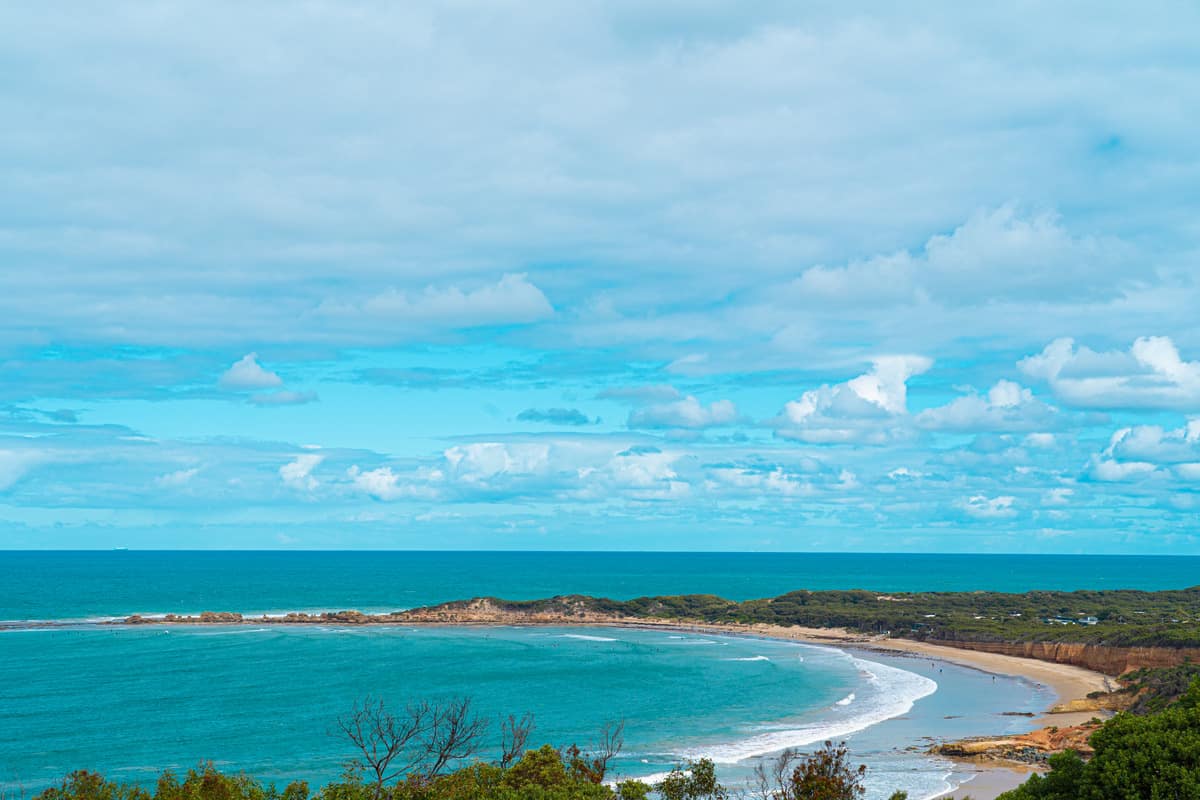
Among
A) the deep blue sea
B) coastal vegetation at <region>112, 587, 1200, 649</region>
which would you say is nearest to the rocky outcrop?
the deep blue sea

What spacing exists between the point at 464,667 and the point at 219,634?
124 feet

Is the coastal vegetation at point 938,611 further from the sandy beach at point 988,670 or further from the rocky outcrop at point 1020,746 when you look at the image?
the rocky outcrop at point 1020,746

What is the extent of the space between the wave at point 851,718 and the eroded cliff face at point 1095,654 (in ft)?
50.3

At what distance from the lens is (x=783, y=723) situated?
60.1 metres

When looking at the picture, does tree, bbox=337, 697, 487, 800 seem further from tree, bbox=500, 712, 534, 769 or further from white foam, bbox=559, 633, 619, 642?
white foam, bbox=559, 633, 619, 642

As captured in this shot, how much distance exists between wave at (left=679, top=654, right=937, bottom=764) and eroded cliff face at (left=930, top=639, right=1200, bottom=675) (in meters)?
15.3

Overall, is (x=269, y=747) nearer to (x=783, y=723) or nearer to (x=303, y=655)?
(x=783, y=723)

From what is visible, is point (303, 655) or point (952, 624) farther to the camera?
point (952, 624)

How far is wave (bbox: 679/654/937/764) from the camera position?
51.7m

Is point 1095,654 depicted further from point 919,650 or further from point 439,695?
point 439,695

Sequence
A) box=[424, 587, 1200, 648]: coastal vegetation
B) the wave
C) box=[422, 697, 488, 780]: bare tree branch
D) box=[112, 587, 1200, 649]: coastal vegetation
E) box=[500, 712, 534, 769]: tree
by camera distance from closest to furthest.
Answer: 1. box=[500, 712, 534, 769]: tree
2. box=[422, 697, 488, 780]: bare tree branch
3. the wave
4. box=[424, 587, 1200, 648]: coastal vegetation
5. box=[112, 587, 1200, 649]: coastal vegetation

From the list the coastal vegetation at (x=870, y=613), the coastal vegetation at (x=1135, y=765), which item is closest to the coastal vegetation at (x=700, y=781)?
the coastal vegetation at (x=1135, y=765)

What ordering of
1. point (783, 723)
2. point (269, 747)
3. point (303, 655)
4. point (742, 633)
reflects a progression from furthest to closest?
point (742, 633) < point (303, 655) < point (783, 723) < point (269, 747)

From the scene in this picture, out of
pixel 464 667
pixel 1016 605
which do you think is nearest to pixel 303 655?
pixel 464 667
